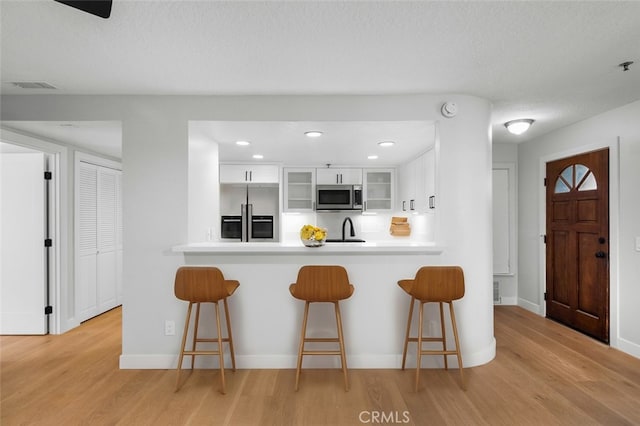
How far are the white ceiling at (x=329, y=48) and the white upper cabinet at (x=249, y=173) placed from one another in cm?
242

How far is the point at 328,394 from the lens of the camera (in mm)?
2512

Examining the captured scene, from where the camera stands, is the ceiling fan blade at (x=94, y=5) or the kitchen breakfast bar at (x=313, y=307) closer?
the ceiling fan blade at (x=94, y=5)

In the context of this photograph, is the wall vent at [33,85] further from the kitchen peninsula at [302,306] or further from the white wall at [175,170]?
the kitchen peninsula at [302,306]

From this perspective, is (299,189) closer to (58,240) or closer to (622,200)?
(58,240)

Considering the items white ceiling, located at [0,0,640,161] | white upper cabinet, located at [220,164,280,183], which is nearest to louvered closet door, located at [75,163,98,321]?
white ceiling, located at [0,0,640,161]

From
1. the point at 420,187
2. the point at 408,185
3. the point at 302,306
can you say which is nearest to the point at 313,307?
the point at 302,306

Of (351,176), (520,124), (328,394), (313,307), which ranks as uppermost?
(520,124)

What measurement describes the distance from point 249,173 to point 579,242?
4361 millimetres

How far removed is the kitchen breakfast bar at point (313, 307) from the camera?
2.97 meters

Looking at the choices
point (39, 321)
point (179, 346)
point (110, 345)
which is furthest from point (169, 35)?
point (39, 321)

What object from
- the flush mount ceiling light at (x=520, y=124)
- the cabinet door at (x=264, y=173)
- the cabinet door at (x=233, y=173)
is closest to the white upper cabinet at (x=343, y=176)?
the cabinet door at (x=264, y=173)

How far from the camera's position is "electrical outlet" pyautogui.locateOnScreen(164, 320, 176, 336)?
297cm

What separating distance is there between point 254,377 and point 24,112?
3.01m

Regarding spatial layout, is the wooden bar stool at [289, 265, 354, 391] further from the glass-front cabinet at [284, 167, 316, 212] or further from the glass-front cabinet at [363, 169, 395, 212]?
the glass-front cabinet at [363, 169, 395, 212]
